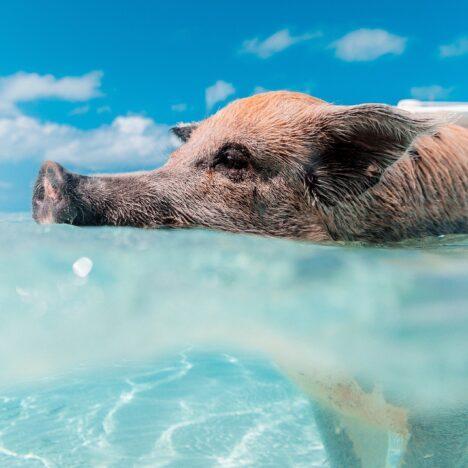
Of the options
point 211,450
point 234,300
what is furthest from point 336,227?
point 211,450

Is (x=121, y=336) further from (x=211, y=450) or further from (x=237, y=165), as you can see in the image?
(x=237, y=165)

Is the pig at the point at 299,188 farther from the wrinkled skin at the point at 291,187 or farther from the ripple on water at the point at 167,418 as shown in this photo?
the ripple on water at the point at 167,418

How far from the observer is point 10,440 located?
7.57m

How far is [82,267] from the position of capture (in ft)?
22.3

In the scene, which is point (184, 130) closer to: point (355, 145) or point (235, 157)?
point (235, 157)

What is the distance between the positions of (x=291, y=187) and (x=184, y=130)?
143 centimetres

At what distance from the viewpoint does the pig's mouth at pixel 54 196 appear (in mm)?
4016

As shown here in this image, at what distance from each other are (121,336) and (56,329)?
88cm

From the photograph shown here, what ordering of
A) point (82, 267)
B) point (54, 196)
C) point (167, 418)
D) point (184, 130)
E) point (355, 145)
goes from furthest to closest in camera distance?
1. point (167, 418)
2. point (82, 267)
3. point (184, 130)
4. point (54, 196)
5. point (355, 145)

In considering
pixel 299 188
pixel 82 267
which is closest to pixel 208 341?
pixel 82 267

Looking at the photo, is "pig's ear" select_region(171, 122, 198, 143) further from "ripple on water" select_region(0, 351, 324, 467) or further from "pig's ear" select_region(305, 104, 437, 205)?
"ripple on water" select_region(0, 351, 324, 467)

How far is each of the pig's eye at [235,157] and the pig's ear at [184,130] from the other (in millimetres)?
928

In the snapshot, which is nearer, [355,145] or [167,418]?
[355,145]

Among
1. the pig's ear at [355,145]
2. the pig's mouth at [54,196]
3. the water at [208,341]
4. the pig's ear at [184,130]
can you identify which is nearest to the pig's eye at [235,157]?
the pig's ear at [355,145]
